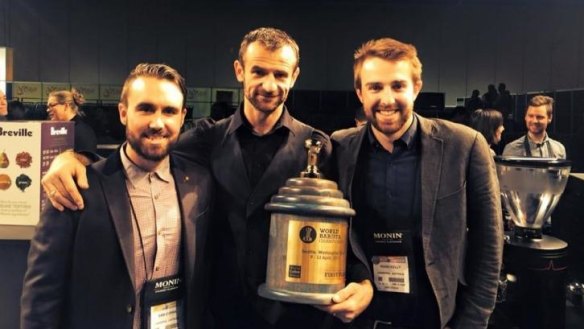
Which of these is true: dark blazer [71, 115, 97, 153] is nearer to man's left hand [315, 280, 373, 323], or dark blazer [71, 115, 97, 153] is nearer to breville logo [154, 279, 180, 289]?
breville logo [154, 279, 180, 289]

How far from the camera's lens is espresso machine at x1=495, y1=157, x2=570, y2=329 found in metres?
2.38

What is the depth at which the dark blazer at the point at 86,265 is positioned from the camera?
1338 mm

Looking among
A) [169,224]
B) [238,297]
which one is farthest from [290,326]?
[169,224]

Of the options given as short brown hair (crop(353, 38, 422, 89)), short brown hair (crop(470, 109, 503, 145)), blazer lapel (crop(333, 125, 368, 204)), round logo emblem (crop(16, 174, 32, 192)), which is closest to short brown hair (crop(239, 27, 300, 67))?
short brown hair (crop(353, 38, 422, 89))

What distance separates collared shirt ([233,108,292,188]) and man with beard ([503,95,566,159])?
3025 mm

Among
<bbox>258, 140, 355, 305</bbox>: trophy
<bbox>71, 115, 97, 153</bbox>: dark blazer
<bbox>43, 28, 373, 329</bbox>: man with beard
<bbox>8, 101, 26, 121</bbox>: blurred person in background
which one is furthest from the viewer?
<bbox>8, 101, 26, 121</bbox>: blurred person in background

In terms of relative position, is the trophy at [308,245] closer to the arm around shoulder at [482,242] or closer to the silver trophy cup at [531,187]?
the arm around shoulder at [482,242]

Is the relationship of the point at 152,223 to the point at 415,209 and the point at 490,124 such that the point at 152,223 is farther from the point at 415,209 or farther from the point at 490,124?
the point at 490,124

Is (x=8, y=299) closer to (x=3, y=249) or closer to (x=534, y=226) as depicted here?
(x=3, y=249)

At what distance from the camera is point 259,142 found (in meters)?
1.63

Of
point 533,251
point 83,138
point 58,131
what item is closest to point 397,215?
point 533,251

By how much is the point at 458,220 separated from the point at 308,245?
52 cm

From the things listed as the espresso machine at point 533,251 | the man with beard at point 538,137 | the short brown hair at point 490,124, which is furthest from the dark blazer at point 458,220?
the man with beard at point 538,137

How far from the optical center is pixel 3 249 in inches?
86.9
